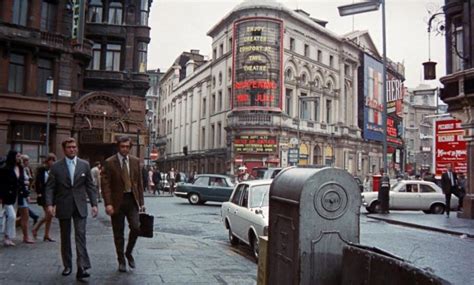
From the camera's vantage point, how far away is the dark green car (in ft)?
79.4

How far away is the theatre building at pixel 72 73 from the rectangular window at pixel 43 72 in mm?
53

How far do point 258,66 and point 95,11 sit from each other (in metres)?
16.2

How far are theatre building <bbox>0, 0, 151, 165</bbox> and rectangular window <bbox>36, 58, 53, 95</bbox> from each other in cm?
5

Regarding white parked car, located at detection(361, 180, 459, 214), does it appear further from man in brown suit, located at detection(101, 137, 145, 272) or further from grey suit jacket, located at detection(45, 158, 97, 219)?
grey suit jacket, located at detection(45, 158, 97, 219)

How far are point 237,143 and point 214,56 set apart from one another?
45.4 ft

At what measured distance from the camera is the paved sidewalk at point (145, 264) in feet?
22.0

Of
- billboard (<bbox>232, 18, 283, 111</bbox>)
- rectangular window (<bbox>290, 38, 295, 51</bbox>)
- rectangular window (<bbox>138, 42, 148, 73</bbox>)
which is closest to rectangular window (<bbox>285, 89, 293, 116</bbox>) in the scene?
billboard (<bbox>232, 18, 283, 111</bbox>)

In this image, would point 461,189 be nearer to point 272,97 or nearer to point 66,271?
point 66,271

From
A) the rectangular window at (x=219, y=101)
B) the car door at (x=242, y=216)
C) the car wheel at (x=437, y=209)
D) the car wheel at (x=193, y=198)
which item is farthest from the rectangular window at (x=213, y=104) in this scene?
the car door at (x=242, y=216)

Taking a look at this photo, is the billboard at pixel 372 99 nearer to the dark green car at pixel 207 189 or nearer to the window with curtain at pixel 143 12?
the window with curtain at pixel 143 12

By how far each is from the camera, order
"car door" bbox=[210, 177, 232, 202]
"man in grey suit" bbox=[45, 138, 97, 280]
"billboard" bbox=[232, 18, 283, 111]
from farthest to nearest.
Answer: "billboard" bbox=[232, 18, 283, 111] < "car door" bbox=[210, 177, 232, 202] < "man in grey suit" bbox=[45, 138, 97, 280]

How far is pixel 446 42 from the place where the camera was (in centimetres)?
1998

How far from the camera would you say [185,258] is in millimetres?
8602

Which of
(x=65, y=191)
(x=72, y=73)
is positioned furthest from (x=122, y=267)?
(x=72, y=73)
